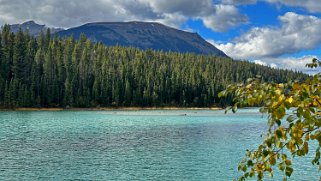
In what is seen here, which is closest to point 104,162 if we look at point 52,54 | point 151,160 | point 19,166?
point 151,160

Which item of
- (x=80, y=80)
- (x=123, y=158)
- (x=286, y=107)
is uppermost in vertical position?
(x=80, y=80)

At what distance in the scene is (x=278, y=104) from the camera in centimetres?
405

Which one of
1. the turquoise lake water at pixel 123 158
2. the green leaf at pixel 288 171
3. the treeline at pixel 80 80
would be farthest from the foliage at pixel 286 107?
the treeline at pixel 80 80

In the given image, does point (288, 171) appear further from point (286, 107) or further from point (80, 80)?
point (80, 80)

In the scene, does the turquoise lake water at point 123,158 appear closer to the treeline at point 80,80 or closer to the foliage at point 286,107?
the foliage at point 286,107

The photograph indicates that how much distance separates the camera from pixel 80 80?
167m

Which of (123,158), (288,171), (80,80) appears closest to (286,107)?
(288,171)

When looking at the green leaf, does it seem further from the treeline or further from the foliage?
the treeline

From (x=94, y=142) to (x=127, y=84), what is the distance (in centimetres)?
12221

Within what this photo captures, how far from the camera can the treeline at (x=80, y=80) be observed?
152 m

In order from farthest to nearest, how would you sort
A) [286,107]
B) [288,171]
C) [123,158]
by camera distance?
[123,158] < [288,171] < [286,107]

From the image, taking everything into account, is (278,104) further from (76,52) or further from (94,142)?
(76,52)

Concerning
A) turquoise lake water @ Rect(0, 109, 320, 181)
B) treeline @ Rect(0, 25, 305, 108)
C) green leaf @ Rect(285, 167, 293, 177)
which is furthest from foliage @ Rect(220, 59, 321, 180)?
treeline @ Rect(0, 25, 305, 108)

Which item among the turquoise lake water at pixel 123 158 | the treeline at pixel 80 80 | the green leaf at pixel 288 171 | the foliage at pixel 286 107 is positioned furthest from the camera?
the treeline at pixel 80 80
